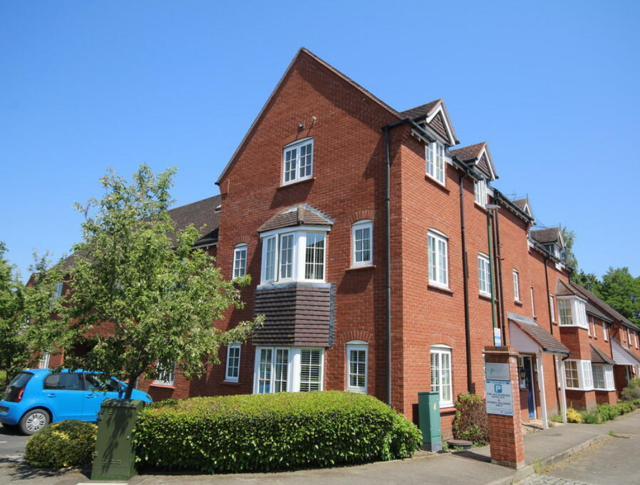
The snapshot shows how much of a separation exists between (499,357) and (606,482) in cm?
321

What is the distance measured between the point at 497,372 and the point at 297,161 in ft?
30.2

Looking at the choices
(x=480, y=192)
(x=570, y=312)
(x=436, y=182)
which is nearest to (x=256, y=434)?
(x=436, y=182)

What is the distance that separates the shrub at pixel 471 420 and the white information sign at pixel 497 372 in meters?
3.18

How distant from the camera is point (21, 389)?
501 inches

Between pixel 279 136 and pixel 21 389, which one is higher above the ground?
pixel 279 136

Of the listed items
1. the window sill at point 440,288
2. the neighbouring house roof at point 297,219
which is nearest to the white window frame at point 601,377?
the window sill at point 440,288

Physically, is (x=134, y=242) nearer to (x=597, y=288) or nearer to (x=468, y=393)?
(x=468, y=393)

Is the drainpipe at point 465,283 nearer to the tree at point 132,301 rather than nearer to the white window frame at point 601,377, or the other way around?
the tree at point 132,301

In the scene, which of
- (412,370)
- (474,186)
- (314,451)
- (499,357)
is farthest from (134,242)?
(474,186)

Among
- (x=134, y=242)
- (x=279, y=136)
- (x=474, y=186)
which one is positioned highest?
(x=279, y=136)

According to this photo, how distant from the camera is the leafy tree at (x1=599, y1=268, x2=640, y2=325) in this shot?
2459 inches

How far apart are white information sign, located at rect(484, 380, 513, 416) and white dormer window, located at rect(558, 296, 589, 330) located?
17.9 meters

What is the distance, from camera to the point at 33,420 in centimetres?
1292

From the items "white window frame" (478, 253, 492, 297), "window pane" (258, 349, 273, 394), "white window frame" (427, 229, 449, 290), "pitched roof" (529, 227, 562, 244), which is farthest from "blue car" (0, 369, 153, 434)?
"pitched roof" (529, 227, 562, 244)
